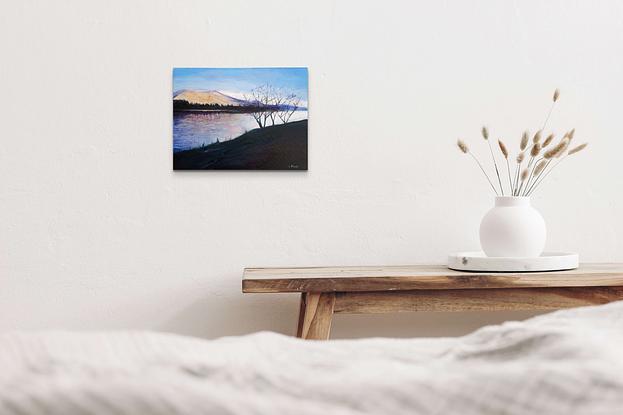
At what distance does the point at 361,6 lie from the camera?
2.53 meters

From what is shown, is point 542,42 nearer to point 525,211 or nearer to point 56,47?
point 525,211

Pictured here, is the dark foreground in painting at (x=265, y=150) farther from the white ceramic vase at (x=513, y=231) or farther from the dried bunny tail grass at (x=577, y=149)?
the dried bunny tail grass at (x=577, y=149)

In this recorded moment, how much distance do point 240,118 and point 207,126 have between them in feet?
0.39

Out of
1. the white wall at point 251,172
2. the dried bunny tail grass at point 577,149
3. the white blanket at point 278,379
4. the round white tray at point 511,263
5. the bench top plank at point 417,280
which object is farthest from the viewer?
the white wall at point 251,172

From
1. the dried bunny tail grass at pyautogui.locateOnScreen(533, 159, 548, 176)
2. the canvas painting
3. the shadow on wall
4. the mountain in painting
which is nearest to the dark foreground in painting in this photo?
the canvas painting

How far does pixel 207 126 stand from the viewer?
2.49 m

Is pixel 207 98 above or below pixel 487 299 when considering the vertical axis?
above

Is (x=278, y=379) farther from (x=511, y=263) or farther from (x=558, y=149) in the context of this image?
(x=558, y=149)

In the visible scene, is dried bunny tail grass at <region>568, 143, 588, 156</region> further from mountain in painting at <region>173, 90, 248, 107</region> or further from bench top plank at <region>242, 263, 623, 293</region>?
mountain in painting at <region>173, 90, 248, 107</region>

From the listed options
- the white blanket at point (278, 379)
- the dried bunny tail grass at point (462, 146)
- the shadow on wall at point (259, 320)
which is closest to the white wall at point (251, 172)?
the shadow on wall at point (259, 320)

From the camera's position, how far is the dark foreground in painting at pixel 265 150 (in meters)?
2.50

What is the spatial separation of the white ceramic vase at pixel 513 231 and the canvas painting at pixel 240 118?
26.8 inches

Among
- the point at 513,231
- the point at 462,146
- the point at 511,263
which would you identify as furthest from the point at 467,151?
the point at 511,263

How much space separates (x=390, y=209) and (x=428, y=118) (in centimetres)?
35
